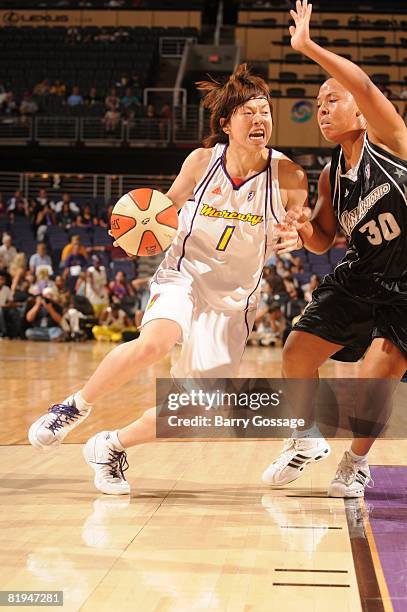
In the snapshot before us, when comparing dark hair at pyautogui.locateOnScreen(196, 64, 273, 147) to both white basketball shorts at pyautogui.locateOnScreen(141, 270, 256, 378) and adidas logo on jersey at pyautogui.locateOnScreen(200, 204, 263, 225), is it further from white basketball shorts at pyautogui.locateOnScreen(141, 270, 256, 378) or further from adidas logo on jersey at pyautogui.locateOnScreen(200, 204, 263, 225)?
white basketball shorts at pyautogui.locateOnScreen(141, 270, 256, 378)

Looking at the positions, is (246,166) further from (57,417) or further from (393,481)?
(393,481)

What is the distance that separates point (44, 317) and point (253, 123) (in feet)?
42.5

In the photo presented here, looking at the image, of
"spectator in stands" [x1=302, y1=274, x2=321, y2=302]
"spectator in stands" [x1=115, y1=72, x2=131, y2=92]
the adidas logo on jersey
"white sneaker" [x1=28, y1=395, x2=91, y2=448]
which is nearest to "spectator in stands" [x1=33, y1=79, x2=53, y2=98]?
"spectator in stands" [x1=115, y1=72, x2=131, y2=92]

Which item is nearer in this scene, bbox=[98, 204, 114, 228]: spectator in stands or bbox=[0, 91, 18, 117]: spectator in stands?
bbox=[98, 204, 114, 228]: spectator in stands

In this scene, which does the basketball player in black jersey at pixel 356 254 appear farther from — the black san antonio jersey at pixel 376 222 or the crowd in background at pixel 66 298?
the crowd in background at pixel 66 298

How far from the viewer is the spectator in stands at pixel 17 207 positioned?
2158 cm

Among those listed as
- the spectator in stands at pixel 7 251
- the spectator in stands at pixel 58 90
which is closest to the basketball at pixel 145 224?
the spectator in stands at pixel 7 251

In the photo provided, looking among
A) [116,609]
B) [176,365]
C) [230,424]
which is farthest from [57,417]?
[230,424]

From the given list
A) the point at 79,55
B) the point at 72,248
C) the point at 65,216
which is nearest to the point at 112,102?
the point at 79,55

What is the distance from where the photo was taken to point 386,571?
304 cm

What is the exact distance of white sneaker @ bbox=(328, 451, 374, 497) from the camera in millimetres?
4457

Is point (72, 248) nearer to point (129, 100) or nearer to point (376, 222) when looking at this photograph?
point (129, 100)

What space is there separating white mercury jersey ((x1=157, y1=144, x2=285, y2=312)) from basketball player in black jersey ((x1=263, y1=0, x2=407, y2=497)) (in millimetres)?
241

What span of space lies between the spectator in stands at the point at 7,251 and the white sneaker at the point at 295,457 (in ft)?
47.8
